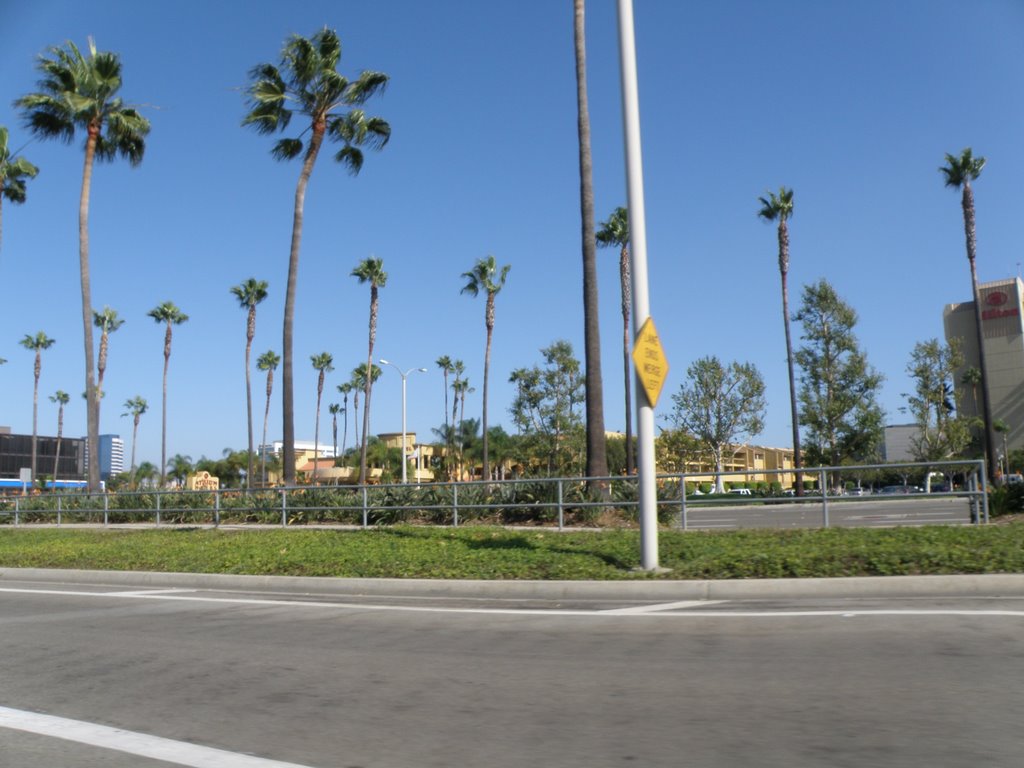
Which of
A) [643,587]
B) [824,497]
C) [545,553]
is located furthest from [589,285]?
[643,587]

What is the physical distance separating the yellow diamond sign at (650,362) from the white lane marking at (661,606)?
2.67m

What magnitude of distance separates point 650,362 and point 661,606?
3270 mm

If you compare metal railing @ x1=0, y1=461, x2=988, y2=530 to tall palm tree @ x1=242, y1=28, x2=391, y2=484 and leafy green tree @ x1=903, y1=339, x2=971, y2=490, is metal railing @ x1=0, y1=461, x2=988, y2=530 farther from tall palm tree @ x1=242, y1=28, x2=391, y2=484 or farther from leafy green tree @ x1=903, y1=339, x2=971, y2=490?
leafy green tree @ x1=903, y1=339, x2=971, y2=490

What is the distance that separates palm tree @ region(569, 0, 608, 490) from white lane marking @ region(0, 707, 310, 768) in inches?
572

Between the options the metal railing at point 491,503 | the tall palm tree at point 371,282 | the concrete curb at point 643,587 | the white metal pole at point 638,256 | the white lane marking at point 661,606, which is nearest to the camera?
the white lane marking at point 661,606

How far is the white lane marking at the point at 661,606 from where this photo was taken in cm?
917

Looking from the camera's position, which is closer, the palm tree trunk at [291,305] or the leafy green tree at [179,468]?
the palm tree trunk at [291,305]

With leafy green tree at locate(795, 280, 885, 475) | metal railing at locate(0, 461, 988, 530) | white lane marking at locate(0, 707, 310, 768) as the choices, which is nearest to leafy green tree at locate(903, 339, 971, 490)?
leafy green tree at locate(795, 280, 885, 475)

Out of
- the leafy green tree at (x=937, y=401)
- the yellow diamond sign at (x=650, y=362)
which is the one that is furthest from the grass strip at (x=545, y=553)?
the leafy green tree at (x=937, y=401)

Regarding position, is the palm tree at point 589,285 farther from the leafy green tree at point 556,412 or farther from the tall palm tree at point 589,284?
the leafy green tree at point 556,412

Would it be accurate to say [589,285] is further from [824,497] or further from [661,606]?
[661,606]

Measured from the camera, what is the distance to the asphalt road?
4.68 metres

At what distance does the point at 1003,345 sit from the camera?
94.0m

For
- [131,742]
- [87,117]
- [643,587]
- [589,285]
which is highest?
[87,117]
